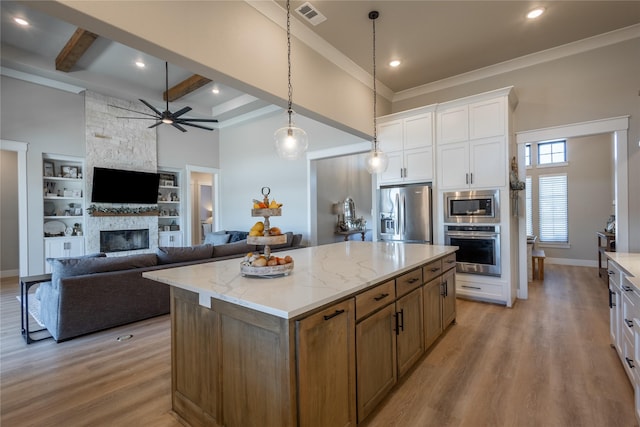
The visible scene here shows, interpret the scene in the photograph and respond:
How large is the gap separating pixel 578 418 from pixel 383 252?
169 cm

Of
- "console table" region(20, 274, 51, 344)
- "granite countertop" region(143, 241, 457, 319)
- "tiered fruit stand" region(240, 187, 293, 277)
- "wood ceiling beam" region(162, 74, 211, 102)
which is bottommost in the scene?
"console table" region(20, 274, 51, 344)

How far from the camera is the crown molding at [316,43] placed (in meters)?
2.89

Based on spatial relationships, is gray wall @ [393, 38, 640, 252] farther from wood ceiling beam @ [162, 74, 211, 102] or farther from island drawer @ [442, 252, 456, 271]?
wood ceiling beam @ [162, 74, 211, 102]

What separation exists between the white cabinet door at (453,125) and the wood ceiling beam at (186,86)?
4105 millimetres

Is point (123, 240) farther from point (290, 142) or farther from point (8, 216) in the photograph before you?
point (290, 142)

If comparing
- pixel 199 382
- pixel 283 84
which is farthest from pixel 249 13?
pixel 199 382

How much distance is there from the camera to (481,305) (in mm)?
3955

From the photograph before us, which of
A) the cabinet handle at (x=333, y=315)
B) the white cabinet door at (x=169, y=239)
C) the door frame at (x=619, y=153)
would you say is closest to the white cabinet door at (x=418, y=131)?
the door frame at (x=619, y=153)

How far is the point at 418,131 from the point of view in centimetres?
450

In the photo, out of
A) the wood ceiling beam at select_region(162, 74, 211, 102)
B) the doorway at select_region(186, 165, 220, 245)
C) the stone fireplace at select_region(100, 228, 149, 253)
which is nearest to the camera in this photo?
the wood ceiling beam at select_region(162, 74, 211, 102)

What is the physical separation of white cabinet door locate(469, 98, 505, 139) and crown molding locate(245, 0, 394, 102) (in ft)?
5.20

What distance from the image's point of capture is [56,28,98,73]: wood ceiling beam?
13.5 ft

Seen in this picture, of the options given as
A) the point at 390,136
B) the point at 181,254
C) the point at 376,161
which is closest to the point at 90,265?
the point at 181,254

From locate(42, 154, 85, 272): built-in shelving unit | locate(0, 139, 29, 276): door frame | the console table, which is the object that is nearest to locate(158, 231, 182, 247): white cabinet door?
locate(42, 154, 85, 272): built-in shelving unit
